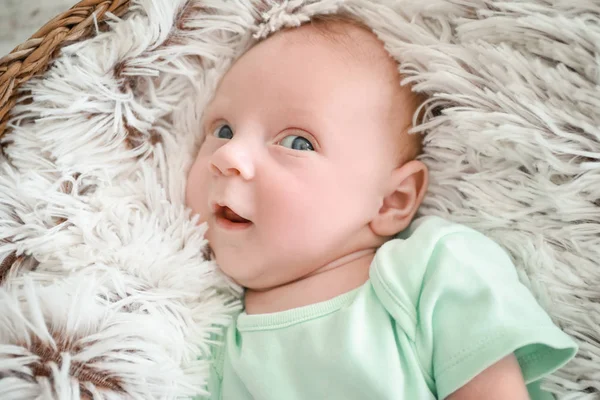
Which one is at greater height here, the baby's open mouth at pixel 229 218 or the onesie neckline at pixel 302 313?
the baby's open mouth at pixel 229 218

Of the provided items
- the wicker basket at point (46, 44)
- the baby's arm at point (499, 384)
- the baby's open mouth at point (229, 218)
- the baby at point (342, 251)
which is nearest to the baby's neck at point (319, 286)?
the baby at point (342, 251)

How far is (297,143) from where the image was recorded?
0.89 meters

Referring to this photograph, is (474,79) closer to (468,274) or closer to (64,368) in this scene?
(468,274)

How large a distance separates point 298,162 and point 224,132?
17 cm

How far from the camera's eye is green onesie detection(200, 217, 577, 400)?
74 centimetres

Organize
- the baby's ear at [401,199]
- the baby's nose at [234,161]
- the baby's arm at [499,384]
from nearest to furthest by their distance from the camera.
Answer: the baby's arm at [499,384], the baby's nose at [234,161], the baby's ear at [401,199]

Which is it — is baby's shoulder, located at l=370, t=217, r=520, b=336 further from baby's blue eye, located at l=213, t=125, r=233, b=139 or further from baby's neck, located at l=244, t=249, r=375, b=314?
baby's blue eye, located at l=213, t=125, r=233, b=139

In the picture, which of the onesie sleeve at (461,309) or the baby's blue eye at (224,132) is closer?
the onesie sleeve at (461,309)

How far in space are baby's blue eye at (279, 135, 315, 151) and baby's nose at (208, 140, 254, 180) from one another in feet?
0.21

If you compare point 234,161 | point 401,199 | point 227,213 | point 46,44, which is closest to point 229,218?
point 227,213

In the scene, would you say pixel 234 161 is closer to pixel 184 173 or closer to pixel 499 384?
pixel 184 173

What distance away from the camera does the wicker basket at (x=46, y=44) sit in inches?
36.4

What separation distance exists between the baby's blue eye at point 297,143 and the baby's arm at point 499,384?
15.7 inches

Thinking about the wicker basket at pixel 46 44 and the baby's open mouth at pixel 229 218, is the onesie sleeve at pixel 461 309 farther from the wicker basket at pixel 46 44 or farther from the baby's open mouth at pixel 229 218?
the wicker basket at pixel 46 44
